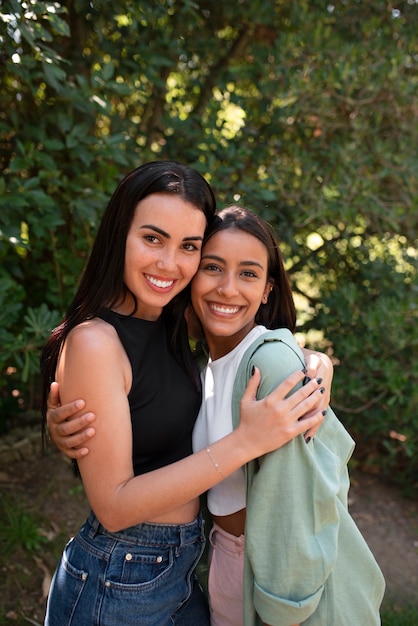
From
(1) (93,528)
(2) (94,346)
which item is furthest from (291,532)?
(2) (94,346)

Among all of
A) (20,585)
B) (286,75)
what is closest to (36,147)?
(286,75)

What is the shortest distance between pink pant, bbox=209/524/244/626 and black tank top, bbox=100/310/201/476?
294mm

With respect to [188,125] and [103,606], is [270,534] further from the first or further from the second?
[188,125]

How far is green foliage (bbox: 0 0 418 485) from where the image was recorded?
127 inches

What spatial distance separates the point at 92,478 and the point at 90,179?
1.82m

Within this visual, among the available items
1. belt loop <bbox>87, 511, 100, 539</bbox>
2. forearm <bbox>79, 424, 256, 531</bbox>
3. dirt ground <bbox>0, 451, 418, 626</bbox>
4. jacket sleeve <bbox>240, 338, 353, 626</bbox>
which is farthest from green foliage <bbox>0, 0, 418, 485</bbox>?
jacket sleeve <bbox>240, 338, 353, 626</bbox>

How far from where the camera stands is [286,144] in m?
3.88

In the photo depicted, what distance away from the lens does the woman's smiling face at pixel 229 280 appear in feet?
6.52

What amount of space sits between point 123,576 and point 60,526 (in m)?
1.82

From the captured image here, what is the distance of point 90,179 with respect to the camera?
3.07 m

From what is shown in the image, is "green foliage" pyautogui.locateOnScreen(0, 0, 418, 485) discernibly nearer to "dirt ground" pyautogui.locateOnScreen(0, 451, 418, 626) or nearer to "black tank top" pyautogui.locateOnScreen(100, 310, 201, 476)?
"dirt ground" pyautogui.locateOnScreen(0, 451, 418, 626)

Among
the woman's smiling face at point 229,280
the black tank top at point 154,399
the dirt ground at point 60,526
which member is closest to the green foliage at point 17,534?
the dirt ground at point 60,526

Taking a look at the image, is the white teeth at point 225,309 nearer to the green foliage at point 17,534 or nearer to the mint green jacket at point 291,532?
the mint green jacket at point 291,532

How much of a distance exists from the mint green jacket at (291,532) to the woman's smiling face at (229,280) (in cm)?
29
